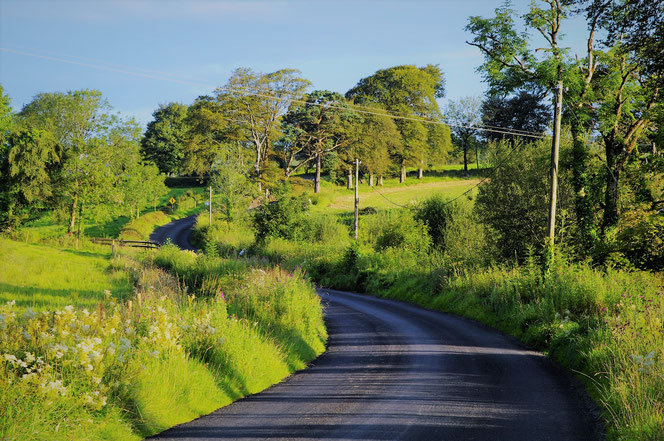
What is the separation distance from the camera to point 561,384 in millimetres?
9727

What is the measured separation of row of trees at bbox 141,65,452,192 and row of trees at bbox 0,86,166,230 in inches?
418

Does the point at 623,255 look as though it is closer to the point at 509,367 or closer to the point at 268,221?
the point at 509,367

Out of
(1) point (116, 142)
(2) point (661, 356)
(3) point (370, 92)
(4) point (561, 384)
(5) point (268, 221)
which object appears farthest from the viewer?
(3) point (370, 92)

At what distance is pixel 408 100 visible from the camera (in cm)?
7469

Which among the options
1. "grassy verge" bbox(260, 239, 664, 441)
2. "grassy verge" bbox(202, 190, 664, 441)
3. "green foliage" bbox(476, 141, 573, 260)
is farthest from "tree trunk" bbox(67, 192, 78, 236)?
"green foliage" bbox(476, 141, 573, 260)

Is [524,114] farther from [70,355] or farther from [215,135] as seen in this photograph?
[70,355]

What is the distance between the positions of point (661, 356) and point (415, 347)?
21.1 feet

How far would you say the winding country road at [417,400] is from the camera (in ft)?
22.7

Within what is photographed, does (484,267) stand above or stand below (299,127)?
below

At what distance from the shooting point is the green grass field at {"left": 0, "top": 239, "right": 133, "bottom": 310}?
22312 mm

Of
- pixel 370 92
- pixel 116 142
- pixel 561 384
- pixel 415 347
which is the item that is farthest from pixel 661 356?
pixel 370 92

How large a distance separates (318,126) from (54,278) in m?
45.9

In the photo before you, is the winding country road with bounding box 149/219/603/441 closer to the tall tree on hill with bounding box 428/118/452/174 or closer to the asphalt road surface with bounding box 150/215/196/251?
the asphalt road surface with bounding box 150/215/196/251

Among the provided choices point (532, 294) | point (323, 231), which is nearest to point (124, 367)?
point (532, 294)
